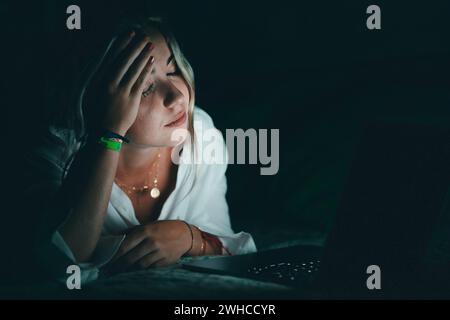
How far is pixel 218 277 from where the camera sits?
142cm

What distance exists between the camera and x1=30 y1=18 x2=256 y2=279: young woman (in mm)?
1545

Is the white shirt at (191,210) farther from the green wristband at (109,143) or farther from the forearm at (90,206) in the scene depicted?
the green wristband at (109,143)

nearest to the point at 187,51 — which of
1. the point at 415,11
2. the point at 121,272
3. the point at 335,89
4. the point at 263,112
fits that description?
the point at 263,112

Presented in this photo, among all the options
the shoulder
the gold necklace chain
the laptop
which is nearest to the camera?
the laptop

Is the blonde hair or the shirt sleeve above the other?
the blonde hair

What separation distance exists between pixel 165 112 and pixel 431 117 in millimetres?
742

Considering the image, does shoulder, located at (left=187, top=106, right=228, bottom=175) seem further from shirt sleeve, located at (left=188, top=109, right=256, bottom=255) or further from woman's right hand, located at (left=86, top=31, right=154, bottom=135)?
woman's right hand, located at (left=86, top=31, right=154, bottom=135)

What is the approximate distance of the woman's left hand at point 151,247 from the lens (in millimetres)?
1530

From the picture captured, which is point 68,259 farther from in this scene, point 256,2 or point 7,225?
point 256,2

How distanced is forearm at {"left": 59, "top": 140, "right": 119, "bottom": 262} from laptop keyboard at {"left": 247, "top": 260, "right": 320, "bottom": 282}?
1.14ft

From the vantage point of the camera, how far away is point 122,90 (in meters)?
1.59

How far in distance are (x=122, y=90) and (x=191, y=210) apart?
1.30 ft

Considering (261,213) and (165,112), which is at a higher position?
(165,112)

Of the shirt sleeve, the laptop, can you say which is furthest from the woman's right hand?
the laptop
